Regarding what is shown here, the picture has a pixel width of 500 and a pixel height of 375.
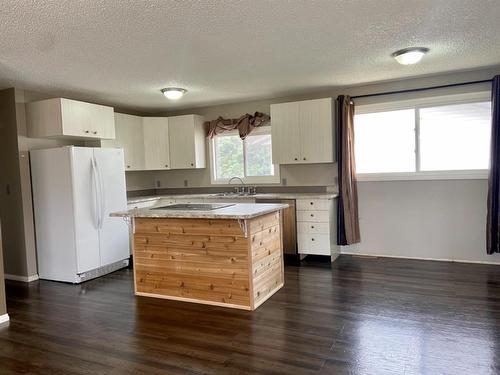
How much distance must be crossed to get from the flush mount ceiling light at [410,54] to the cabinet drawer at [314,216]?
6.53ft

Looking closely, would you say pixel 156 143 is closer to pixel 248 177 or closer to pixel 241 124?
pixel 241 124

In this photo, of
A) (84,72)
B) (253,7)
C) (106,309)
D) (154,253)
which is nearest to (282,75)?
(253,7)

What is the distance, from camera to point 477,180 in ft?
14.7

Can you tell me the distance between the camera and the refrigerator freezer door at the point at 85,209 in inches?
168

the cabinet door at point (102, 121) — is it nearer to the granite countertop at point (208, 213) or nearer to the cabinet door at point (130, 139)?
the cabinet door at point (130, 139)

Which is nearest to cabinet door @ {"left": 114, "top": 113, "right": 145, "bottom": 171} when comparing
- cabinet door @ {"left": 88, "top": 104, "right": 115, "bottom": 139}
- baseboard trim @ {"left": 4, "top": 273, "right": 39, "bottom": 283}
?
cabinet door @ {"left": 88, "top": 104, "right": 115, "bottom": 139}

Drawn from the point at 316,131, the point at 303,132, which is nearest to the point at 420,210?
the point at 316,131

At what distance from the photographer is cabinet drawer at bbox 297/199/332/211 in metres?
4.75

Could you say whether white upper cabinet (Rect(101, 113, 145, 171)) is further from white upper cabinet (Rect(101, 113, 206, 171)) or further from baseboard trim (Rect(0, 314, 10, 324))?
baseboard trim (Rect(0, 314, 10, 324))

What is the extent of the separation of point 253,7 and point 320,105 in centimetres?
263

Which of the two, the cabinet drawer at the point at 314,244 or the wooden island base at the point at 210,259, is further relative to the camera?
the cabinet drawer at the point at 314,244

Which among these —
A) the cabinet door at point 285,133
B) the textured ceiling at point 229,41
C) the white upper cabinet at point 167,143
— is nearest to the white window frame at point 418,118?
the textured ceiling at point 229,41

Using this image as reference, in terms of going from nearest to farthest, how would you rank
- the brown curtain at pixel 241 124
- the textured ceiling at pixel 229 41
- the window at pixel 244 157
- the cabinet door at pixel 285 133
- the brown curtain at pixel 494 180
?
the textured ceiling at pixel 229 41, the brown curtain at pixel 494 180, the cabinet door at pixel 285 133, the brown curtain at pixel 241 124, the window at pixel 244 157

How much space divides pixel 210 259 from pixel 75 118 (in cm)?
253
